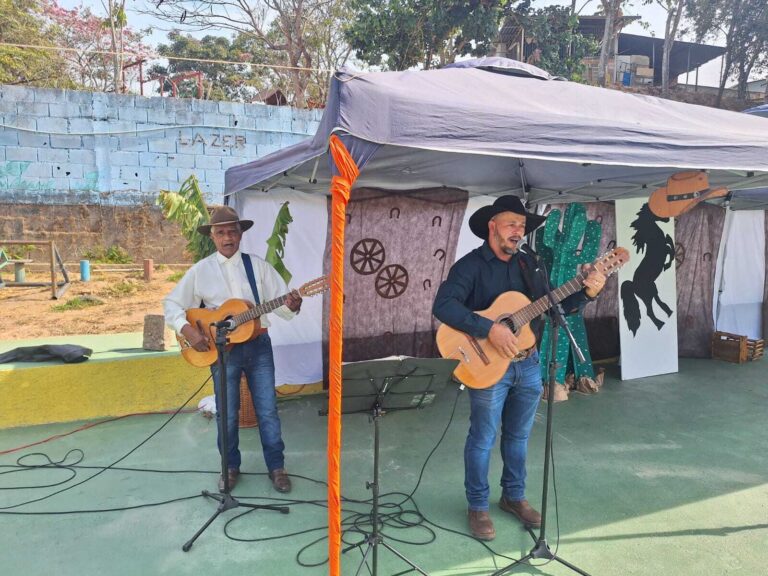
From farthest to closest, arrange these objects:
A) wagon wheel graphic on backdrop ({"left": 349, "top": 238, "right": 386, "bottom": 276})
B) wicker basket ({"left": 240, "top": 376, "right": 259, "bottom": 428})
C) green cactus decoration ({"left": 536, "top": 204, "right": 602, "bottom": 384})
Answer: green cactus decoration ({"left": 536, "top": 204, "right": 602, "bottom": 384}), wagon wheel graphic on backdrop ({"left": 349, "top": 238, "right": 386, "bottom": 276}), wicker basket ({"left": 240, "top": 376, "right": 259, "bottom": 428})

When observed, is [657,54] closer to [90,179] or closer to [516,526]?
[90,179]

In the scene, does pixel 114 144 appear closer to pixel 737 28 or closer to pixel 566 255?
pixel 566 255

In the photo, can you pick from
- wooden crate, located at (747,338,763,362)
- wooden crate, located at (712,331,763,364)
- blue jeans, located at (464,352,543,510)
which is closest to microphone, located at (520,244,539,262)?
blue jeans, located at (464,352,543,510)

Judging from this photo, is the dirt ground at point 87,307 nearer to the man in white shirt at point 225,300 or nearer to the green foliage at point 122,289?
the green foliage at point 122,289

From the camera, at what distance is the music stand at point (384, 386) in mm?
2307

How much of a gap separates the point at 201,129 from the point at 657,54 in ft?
82.2

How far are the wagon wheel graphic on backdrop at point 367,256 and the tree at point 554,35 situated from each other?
46.6 feet

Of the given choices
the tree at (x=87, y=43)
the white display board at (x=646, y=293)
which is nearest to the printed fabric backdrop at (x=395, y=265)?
the white display board at (x=646, y=293)

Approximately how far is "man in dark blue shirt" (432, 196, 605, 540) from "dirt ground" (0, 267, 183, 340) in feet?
20.8

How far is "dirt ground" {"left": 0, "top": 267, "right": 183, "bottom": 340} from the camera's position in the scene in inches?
301

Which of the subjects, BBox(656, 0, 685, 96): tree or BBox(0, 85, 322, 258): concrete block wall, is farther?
BBox(656, 0, 685, 96): tree

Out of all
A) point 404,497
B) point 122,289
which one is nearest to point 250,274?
point 404,497

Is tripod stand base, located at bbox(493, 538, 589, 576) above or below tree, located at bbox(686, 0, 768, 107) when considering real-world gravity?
below

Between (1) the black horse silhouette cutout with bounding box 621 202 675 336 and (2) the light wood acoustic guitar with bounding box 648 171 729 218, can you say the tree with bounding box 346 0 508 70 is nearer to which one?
(1) the black horse silhouette cutout with bounding box 621 202 675 336
